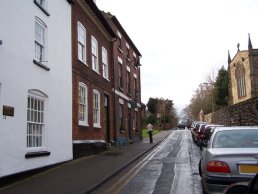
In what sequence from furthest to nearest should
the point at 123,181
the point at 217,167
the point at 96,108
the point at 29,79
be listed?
the point at 96,108, the point at 29,79, the point at 123,181, the point at 217,167

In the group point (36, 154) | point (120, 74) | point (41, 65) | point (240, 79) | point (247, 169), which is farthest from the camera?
point (240, 79)

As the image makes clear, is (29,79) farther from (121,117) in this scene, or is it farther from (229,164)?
(121,117)

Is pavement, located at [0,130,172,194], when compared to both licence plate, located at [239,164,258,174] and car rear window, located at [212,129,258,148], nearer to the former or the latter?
car rear window, located at [212,129,258,148]

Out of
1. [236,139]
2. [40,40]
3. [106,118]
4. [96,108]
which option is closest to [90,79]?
[96,108]

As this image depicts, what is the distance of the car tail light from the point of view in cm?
696

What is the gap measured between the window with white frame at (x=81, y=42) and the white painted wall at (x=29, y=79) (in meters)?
1.68

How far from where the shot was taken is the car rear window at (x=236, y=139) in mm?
7851

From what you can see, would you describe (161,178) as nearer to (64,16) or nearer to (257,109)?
(64,16)

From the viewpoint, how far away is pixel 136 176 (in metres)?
12.5

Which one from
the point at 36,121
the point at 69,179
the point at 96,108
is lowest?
the point at 69,179

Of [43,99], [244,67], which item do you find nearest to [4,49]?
[43,99]

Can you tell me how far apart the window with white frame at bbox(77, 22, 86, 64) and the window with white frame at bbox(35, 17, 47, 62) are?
4308 millimetres

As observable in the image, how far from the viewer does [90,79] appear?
19.4 metres

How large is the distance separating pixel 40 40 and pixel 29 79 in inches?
75.5
